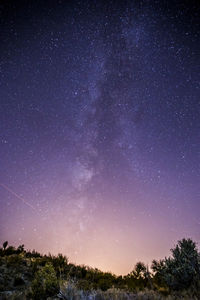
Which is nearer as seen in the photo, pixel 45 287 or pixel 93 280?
pixel 45 287

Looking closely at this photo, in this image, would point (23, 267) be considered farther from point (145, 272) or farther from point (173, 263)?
point (173, 263)

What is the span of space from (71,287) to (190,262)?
646 centimetres

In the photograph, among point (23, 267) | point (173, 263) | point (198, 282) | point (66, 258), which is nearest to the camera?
point (198, 282)

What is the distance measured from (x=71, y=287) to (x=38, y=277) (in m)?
1.98

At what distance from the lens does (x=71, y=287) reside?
6.50m

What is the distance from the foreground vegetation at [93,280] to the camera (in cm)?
705

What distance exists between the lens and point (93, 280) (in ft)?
40.3

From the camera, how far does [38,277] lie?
756cm

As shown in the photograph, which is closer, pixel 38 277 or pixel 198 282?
pixel 38 277

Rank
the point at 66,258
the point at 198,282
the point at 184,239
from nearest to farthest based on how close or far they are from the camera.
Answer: the point at 198,282
the point at 184,239
the point at 66,258

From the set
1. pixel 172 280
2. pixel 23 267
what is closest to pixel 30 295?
pixel 23 267

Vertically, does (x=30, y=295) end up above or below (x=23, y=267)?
below

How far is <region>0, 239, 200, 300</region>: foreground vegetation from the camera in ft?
23.1

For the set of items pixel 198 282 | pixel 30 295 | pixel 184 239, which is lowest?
pixel 30 295
